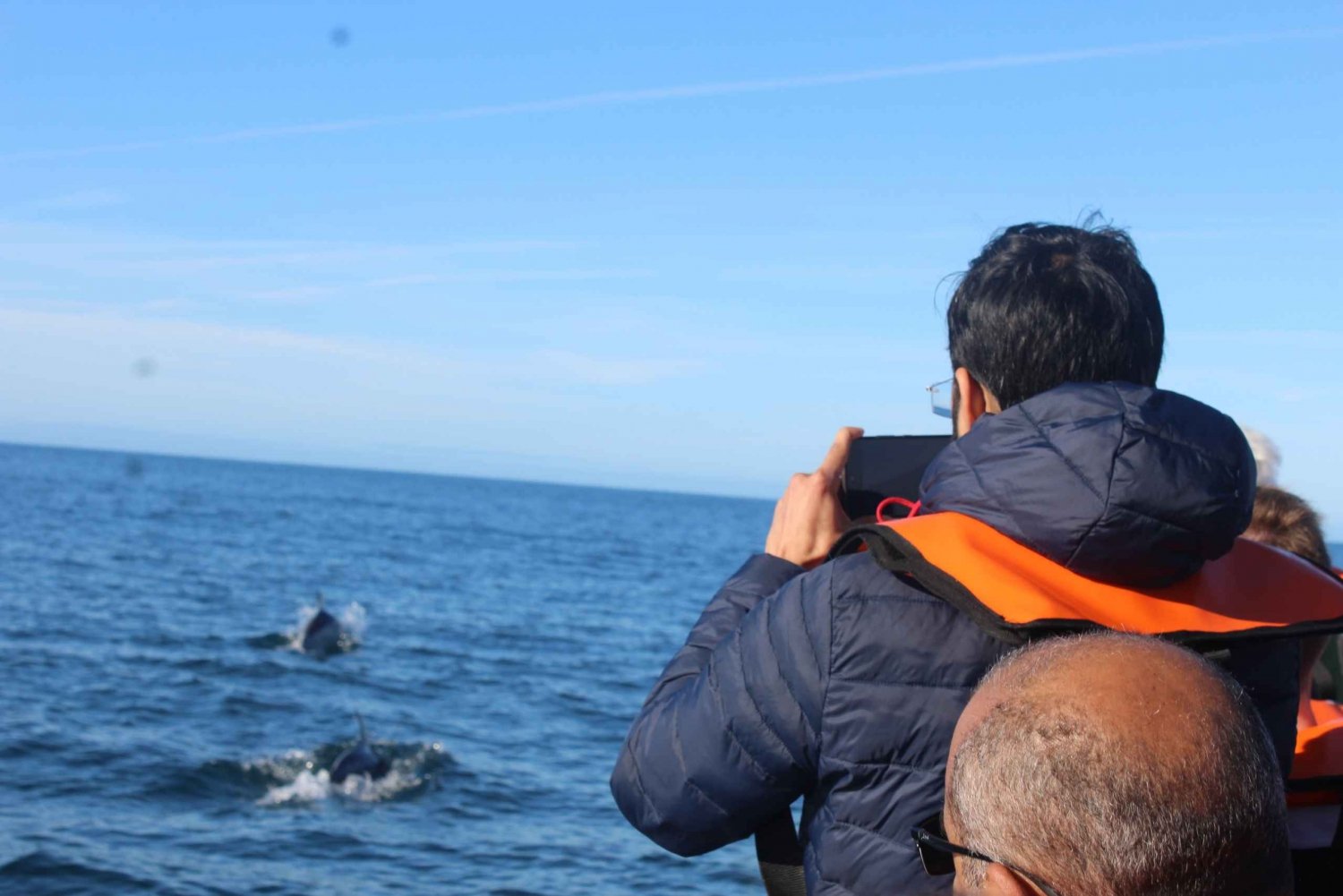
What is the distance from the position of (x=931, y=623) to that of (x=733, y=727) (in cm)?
35

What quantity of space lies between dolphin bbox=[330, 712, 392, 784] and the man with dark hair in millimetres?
12854

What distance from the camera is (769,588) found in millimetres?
2168

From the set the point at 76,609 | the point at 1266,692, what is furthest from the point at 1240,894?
the point at 76,609

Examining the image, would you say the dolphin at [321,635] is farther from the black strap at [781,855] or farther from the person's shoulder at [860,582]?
the person's shoulder at [860,582]

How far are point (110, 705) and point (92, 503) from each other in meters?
59.2

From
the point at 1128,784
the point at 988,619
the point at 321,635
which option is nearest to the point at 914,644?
the point at 988,619

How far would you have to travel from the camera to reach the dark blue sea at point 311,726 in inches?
446

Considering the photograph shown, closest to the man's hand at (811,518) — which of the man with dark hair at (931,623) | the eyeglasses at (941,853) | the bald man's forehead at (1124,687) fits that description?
the man with dark hair at (931,623)

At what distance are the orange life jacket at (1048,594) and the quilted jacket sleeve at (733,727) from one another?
0.17 m

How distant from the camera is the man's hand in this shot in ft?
7.22

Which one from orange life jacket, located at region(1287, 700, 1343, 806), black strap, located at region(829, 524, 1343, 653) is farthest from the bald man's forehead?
orange life jacket, located at region(1287, 700, 1343, 806)

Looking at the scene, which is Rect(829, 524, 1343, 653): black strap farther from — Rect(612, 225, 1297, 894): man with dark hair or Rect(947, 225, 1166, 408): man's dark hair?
Rect(947, 225, 1166, 408): man's dark hair

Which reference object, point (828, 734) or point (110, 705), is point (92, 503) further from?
point (828, 734)

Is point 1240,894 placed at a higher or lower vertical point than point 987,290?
A: lower
